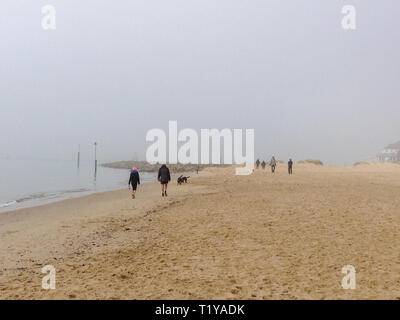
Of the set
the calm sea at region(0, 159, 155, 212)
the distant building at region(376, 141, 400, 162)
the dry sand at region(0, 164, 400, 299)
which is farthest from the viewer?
the distant building at region(376, 141, 400, 162)

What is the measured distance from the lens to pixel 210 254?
23.9ft

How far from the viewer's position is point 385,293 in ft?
16.3

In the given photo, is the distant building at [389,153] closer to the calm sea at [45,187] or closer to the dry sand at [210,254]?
the calm sea at [45,187]

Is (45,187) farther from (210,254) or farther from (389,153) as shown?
(389,153)

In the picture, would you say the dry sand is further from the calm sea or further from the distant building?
the distant building

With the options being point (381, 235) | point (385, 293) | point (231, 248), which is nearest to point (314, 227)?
point (381, 235)

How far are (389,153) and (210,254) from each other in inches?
6801

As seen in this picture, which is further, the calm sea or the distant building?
the distant building

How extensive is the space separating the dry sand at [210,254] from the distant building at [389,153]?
6162 inches

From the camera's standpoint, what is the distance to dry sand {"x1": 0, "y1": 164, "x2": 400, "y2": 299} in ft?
17.1

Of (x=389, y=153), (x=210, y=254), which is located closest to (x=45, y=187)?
(x=210, y=254)

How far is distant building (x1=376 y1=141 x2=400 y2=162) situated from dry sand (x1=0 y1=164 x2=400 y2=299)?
157 m

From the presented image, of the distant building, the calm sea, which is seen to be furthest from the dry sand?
the distant building
